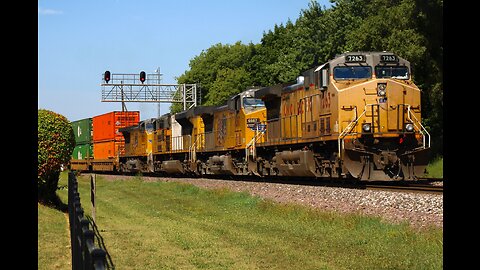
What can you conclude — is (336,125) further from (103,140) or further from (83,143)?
(83,143)

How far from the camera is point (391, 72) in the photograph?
21000 mm

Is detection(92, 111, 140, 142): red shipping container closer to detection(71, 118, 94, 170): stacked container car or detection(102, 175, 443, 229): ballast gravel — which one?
detection(71, 118, 94, 170): stacked container car

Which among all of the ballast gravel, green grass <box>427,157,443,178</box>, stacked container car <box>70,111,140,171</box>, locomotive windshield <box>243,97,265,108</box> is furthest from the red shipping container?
the ballast gravel

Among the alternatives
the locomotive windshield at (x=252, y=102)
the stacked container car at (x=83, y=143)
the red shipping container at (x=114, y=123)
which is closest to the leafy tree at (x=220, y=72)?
the stacked container car at (x=83, y=143)

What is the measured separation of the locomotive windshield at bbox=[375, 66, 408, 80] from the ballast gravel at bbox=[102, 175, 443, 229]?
13.8ft

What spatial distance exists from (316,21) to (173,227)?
48.4 m

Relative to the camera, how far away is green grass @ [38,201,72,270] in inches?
419

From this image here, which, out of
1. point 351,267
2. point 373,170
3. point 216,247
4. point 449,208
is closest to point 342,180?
point 373,170

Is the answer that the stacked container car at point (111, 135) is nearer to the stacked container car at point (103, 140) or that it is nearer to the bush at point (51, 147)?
the stacked container car at point (103, 140)

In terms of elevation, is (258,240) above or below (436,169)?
below

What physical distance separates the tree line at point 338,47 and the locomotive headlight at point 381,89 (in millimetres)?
17481

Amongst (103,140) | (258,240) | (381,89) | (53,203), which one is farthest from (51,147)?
(103,140)

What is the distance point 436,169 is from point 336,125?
59.9ft
